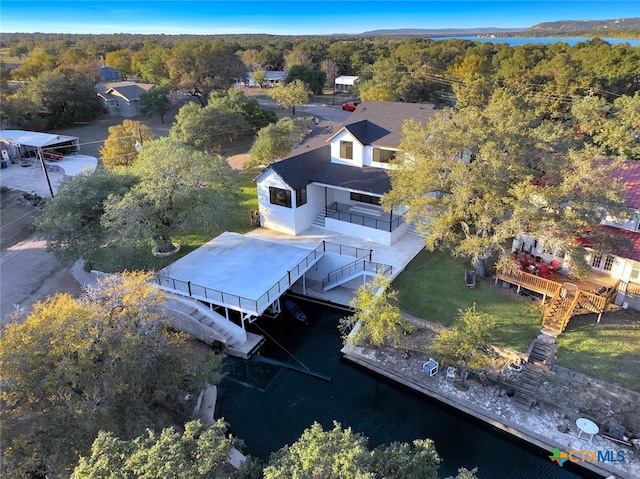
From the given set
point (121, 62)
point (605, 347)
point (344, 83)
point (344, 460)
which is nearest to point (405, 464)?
point (344, 460)

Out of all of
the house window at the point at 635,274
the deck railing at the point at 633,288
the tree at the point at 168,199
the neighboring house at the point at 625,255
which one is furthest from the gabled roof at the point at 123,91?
the deck railing at the point at 633,288

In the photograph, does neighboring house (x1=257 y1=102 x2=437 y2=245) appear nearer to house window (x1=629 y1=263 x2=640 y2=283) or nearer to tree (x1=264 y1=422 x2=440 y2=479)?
house window (x1=629 y1=263 x2=640 y2=283)

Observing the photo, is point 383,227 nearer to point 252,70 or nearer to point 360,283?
point 360,283

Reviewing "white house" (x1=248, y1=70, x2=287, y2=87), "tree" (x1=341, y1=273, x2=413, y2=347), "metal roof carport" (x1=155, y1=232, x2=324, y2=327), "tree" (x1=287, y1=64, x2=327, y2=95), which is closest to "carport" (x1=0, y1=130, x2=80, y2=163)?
"metal roof carport" (x1=155, y1=232, x2=324, y2=327)

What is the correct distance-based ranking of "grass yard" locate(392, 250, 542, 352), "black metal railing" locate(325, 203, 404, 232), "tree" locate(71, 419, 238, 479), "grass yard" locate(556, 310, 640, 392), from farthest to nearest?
"black metal railing" locate(325, 203, 404, 232), "grass yard" locate(392, 250, 542, 352), "grass yard" locate(556, 310, 640, 392), "tree" locate(71, 419, 238, 479)

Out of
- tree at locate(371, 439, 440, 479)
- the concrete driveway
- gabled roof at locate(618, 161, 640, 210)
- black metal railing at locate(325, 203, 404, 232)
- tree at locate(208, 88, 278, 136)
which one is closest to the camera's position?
tree at locate(371, 439, 440, 479)

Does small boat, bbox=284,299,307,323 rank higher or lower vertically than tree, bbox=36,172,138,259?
lower

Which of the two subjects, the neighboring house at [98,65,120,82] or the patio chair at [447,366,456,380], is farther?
the neighboring house at [98,65,120,82]

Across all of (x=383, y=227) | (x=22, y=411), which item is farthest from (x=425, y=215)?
(x=22, y=411)
